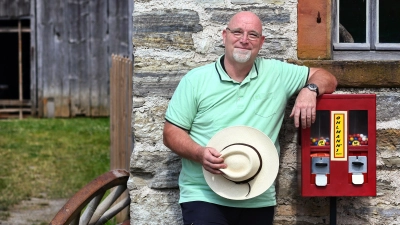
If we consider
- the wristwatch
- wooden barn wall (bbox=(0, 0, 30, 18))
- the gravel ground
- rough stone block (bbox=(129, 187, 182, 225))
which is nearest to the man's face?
the wristwatch

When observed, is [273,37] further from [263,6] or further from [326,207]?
[326,207]

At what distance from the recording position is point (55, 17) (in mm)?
14180

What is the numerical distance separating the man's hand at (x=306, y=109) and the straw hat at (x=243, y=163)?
0.21m

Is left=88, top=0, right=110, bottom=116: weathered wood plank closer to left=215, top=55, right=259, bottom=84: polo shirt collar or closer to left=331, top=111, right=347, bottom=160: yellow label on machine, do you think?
left=215, top=55, right=259, bottom=84: polo shirt collar

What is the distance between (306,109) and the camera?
426 cm

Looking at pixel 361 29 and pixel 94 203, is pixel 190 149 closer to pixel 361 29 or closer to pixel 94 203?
pixel 94 203

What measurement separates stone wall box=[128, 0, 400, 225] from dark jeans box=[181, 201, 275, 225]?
1.71 ft

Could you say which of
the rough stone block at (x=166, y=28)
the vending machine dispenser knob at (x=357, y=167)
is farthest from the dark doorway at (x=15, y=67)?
the vending machine dispenser knob at (x=357, y=167)

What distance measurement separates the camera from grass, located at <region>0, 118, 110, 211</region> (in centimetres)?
882

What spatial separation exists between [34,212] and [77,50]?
6632mm

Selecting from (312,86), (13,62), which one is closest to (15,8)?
(13,62)

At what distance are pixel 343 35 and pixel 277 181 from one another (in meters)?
0.95

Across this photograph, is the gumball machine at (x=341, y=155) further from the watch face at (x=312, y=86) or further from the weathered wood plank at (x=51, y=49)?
the weathered wood plank at (x=51, y=49)

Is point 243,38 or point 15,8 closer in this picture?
point 243,38
